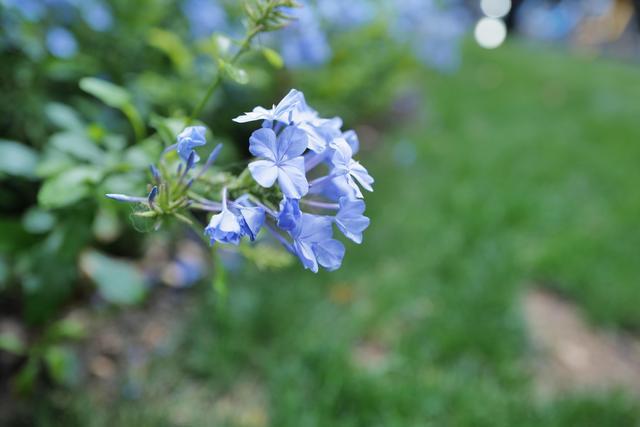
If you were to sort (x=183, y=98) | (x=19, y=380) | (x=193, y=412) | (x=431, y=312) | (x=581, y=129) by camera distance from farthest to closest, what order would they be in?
(x=581, y=129) < (x=431, y=312) < (x=183, y=98) < (x=193, y=412) < (x=19, y=380)

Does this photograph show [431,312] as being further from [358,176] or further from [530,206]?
[358,176]

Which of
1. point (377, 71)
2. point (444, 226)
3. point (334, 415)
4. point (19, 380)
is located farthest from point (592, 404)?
point (377, 71)

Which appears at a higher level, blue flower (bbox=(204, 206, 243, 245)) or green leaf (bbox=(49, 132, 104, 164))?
blue flower (bbox=(204, 206, 243, 245))

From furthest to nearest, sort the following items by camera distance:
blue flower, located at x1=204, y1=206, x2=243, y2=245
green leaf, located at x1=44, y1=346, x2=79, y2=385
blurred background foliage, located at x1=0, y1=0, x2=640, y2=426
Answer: green leaf, located at x1=44, y1=346, x2=79, y2=385 → blurred background foliage, located at x1=0, y1=0, x2=640, y2=426 → blue flower, located at x1=204, y1=206, x2=243, y2=245

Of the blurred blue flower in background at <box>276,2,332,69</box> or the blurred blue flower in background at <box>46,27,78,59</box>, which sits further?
the blurred blue flower in background at <box>276,2,332,69</box>

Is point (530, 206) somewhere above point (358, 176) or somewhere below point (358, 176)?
below

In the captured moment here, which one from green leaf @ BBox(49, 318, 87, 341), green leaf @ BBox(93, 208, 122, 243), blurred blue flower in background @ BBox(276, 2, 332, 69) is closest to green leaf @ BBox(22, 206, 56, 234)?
green leaf @ BBox(93, 208, 122, 243)

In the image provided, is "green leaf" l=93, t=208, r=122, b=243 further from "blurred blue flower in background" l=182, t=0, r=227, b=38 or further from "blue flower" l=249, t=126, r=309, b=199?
"blue flower" l=249, t=126, r=309, b=199
